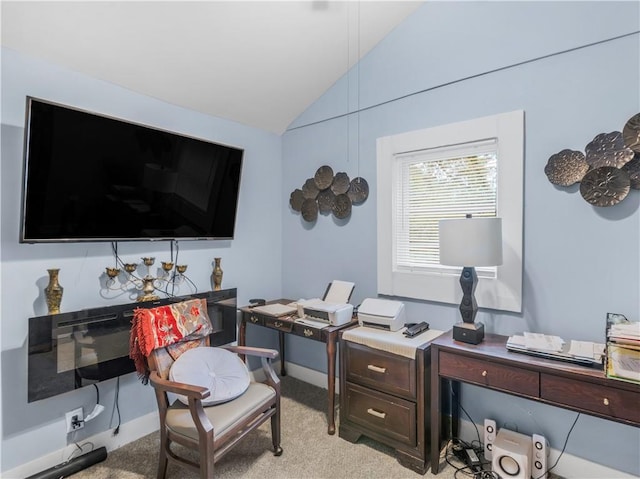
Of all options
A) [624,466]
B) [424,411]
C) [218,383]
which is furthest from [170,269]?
[624,466]

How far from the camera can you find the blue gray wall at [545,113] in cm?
189

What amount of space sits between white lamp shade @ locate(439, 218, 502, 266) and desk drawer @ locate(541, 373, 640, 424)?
65cm

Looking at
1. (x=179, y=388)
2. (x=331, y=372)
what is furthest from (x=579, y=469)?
(x=179, y=388)

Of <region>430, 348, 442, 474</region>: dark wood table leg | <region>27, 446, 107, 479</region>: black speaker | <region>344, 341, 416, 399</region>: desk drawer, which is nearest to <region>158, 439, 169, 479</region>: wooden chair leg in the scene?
<region>27, 446, 107, 479</region>: black speaker

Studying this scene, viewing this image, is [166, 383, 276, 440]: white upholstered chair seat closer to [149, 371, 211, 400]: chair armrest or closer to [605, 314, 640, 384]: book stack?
[149, 371, 211, 400]: chair armrest

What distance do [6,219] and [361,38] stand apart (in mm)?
2663

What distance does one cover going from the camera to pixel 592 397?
5.28 ft

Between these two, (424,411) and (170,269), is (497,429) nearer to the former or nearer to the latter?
(424,411)

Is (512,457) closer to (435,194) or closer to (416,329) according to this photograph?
(416,329)

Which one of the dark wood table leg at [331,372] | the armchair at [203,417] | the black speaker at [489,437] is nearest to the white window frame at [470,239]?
the dark wood table leg at [331,372]

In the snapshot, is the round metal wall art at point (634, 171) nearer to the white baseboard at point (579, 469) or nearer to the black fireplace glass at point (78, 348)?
the white baseboard at point (579, 469)

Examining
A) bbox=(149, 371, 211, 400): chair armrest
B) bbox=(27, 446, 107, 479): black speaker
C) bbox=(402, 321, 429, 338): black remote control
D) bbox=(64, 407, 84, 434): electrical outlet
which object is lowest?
bbox=(27, 446, 107, 479): black speaker

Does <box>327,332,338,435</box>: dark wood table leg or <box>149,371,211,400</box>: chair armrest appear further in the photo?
<box>327,332,338,435</box>: dark wood table leg

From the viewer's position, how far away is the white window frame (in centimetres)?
218
